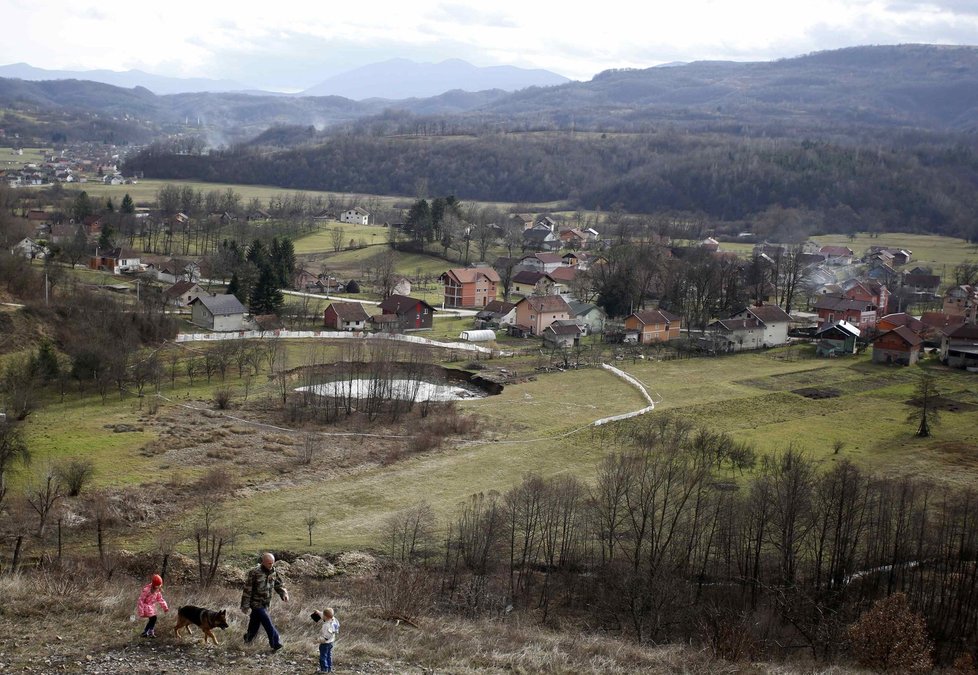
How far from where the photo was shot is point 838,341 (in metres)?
35.0

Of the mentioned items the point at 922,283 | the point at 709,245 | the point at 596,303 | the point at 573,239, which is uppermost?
the point at 709,245

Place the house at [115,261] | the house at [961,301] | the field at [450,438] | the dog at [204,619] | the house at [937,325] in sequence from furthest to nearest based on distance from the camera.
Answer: the house at [115,261], the house at [961,301], the house at [937,325], the field at [450,438], the dog at [204,619]

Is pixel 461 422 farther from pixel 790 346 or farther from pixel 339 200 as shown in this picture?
pixel 339 200

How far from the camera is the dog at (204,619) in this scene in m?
8.86

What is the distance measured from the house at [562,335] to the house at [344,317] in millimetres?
7213

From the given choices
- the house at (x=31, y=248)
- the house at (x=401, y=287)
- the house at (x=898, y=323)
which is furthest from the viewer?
the house at (x=401, y=287)

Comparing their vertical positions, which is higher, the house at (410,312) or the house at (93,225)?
the house at (93,225)

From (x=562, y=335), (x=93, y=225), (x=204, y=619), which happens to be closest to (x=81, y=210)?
(x=93, y=225)

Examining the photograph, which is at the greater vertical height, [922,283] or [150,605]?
[922,283]

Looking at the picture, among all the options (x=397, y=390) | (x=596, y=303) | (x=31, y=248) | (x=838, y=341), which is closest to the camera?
(x=397, y=390)

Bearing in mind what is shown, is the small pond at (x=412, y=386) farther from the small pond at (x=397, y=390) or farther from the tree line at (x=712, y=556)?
the tree line at (x=712, y=556)

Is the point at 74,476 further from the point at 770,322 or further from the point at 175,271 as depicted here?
the point at 175,271

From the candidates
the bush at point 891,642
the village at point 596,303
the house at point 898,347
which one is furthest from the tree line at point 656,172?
the bush at point 891,642

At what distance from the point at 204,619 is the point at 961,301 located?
136 feet
